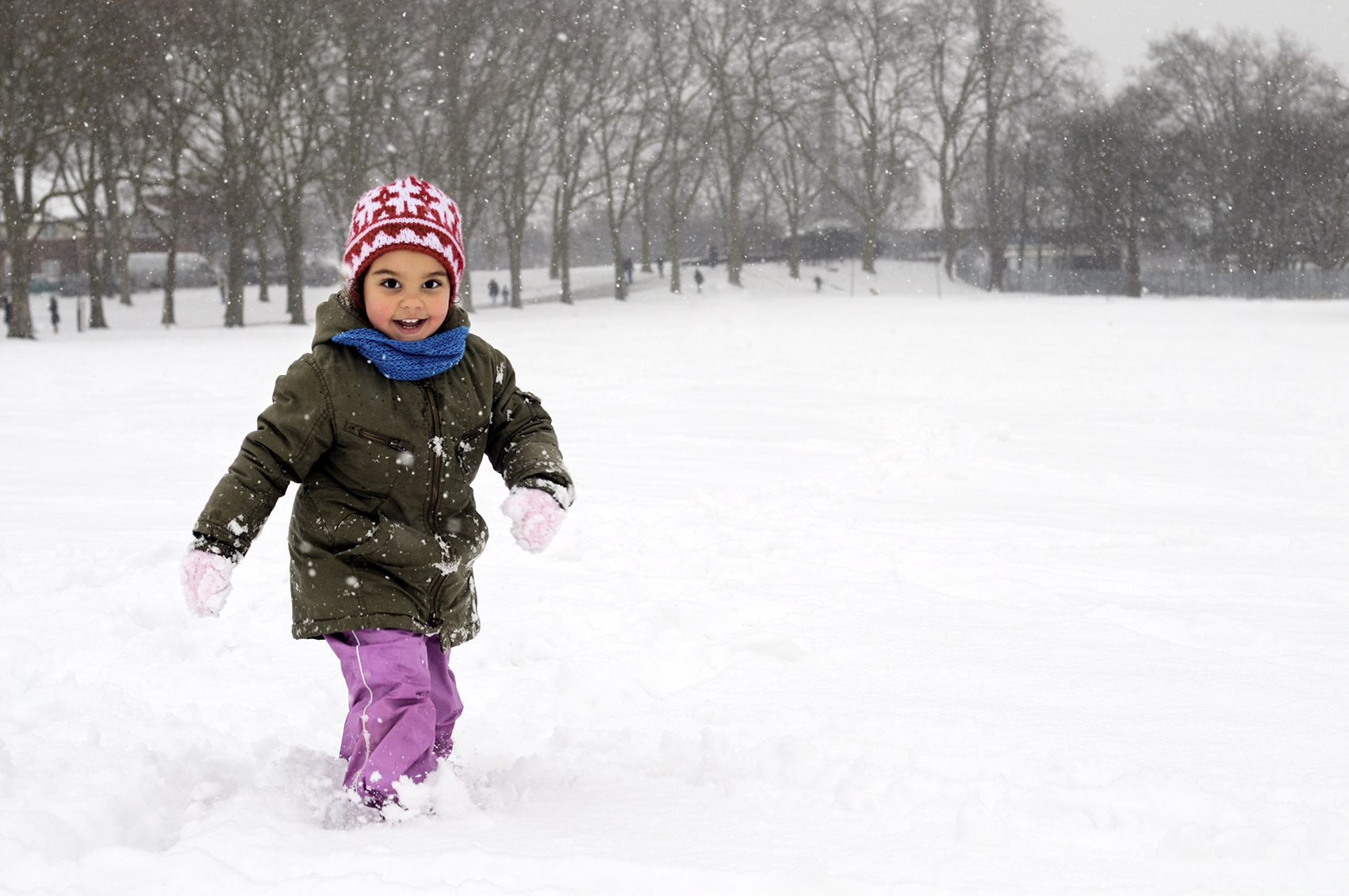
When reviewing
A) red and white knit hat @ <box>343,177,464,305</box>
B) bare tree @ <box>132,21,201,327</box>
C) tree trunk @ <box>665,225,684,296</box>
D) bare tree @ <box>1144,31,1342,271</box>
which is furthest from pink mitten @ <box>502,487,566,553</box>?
bare tree @ <box>1144,31,1342,271</box>

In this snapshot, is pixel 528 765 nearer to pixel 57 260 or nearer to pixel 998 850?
pixel 998 850

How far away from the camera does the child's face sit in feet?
9.71

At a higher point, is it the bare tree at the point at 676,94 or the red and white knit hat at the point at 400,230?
the bare tree at the point at 676,94

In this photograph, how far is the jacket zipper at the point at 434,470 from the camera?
2961 mm

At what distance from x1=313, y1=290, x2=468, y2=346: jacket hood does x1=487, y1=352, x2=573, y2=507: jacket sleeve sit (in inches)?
7.5

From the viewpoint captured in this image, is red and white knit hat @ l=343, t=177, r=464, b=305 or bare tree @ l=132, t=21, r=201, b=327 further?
bare tree @ l=132, t=21, r=201, b=327

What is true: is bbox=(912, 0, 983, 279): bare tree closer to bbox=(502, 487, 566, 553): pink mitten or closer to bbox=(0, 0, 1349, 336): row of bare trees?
bbox=(0, 0, 1349, 336): row of bare trees

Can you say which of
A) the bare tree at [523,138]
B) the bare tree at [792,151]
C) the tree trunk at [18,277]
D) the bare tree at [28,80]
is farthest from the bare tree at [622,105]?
the tree trunk at [18,277]

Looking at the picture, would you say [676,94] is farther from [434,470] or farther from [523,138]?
[434,470]

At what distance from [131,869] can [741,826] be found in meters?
1.32

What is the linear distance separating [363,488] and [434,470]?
18 centimetres

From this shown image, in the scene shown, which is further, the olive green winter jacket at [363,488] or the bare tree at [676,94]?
the bare tree at [676,94]

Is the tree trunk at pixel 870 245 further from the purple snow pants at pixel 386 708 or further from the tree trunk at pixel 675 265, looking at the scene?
the purple snow pants at pixel 386 708

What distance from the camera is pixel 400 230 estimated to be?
2.97 m
